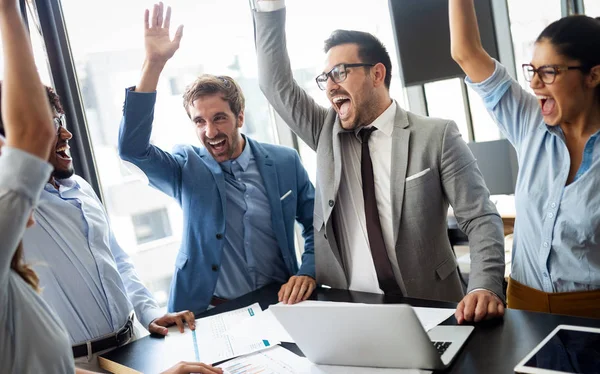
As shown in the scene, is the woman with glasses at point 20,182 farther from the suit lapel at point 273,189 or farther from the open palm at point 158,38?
the suit lapel at point 273,189

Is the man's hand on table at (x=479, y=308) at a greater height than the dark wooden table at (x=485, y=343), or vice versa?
the man's hand on table at (x=479, y=308)

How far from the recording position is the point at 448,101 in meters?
5.05

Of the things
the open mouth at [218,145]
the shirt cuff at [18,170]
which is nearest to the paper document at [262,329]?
the open mouth at [218,145]

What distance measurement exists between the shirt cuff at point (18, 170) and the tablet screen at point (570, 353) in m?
1.09

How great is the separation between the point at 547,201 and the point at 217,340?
1.16 metres

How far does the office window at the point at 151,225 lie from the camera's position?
12.2 ft

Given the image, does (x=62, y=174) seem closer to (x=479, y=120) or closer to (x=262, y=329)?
(x=262, y=329)

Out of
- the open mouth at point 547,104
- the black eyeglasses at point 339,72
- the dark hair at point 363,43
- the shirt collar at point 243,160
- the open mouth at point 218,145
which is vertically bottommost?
the shirt collar at point 243,160

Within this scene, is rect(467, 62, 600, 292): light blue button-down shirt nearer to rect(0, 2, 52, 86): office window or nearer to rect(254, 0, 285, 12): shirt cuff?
rect(254, 0, 285, 12): shirt cuff

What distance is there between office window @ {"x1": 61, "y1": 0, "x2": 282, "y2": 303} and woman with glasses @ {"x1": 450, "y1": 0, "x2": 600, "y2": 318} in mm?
1873

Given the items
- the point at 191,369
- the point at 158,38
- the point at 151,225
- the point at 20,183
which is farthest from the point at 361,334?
the point at 151,225

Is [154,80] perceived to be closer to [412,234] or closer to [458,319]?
[412,234]

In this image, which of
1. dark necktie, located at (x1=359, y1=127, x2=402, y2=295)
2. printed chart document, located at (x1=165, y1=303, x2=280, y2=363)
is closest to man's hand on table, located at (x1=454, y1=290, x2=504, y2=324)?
dark necktie, located at (x1=359, y1=127, x2=402, y2=295)

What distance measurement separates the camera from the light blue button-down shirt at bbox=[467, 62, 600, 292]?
5.46ft
